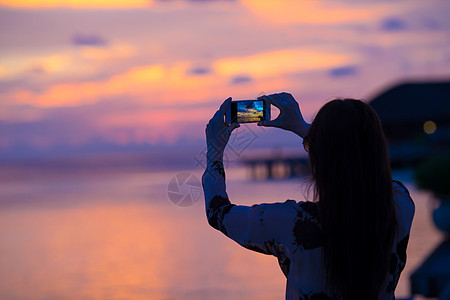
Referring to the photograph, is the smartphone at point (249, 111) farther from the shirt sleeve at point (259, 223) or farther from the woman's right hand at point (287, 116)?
the shirt sleeve at point (259, 223)

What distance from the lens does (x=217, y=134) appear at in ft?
5.71

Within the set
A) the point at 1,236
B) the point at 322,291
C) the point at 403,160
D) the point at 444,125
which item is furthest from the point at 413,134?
the point at 322,291

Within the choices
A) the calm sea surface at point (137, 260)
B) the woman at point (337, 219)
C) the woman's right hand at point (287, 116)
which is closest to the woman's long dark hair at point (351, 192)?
the woman at point (337, 219)

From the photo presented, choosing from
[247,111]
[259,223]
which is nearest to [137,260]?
[247,111]

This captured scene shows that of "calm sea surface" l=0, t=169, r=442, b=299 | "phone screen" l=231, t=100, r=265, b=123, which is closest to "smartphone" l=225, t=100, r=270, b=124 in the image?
"phone screen" l=231, t=100, r=265, b=123

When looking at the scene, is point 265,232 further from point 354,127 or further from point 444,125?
point 444,125

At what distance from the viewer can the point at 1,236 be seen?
1421cm

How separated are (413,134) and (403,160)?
539 centimetres

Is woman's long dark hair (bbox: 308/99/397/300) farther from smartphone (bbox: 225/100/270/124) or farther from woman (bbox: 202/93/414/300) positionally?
smartphone (bbox: 225/100/270/124)

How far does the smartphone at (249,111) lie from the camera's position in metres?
1.83

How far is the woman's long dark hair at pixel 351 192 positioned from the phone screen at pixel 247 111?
0.94 feet

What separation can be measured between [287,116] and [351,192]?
0.38 m

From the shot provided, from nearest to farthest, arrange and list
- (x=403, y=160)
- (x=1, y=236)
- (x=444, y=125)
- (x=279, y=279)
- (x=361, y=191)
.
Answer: (x=361, y=191) → (x=279, y=279) → (x=1, y=236) → (x=403, y=160) → (x=444, y=125)

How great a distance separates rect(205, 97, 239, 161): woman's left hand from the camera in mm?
1723
